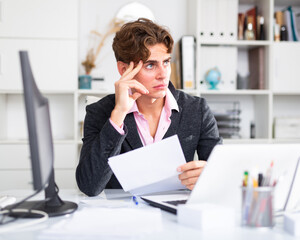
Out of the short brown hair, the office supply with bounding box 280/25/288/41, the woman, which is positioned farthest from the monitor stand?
the office supply with bounding box 280/25/288/41

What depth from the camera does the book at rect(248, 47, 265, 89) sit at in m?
3.11

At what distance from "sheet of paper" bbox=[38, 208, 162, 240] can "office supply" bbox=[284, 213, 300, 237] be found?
0.30 meters

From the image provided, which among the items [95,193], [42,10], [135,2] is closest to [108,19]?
[135,2]

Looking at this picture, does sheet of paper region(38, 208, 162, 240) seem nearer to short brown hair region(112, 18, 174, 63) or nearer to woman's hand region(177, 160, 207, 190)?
woman's hand region(177, 160, 207, 190)

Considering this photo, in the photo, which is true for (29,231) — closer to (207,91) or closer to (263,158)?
(263,158)

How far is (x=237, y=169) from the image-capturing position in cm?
101

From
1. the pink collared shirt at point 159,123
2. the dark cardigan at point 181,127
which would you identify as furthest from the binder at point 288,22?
the pink collared shirt at point 159,123

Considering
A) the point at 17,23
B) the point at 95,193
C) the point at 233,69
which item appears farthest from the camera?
the point at 233,69

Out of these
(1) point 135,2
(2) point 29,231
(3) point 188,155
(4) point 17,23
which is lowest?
(2) point 29,231

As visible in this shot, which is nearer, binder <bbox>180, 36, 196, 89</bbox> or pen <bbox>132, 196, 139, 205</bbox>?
pen <bbox>132, 196, 139, 205</bbox>

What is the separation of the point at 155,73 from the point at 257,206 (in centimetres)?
80

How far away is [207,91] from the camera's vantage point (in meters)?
2.97

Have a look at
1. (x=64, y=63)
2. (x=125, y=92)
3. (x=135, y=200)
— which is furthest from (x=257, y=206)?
(x=64, y=63)

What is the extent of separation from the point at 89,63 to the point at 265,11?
1.40 m
